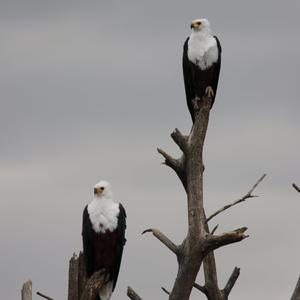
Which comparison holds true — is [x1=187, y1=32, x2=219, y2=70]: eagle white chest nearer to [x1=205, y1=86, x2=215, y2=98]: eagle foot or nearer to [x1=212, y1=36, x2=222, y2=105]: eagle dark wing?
[x1=212, y1=36, x2=222, y2=105]: eagle dark wing

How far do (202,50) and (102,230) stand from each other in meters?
3.70

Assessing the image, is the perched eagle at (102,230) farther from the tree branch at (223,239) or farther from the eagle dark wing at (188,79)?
the eagle dark wing at (188,79)

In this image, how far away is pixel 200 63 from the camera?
15.9m

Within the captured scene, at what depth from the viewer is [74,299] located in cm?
1302

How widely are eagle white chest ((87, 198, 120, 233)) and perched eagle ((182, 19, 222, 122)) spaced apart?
2.50 m

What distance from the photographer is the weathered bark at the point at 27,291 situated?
530 inches

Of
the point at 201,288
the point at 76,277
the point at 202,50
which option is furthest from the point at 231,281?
the point at 202,50

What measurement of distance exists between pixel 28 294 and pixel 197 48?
522 centimetres

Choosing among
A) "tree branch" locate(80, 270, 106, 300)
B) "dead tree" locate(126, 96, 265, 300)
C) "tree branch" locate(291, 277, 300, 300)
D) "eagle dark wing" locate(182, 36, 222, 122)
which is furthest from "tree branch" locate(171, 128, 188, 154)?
"tree branch" locate(291, 277, 300, 300)

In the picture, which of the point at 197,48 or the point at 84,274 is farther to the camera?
the point at 197,48

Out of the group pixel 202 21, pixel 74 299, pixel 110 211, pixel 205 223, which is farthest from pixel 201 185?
pixel 202 21

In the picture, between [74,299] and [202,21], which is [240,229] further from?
[202,21]

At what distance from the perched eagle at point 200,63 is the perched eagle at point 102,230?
240cm

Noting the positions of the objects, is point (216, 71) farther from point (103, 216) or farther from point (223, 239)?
point (223, 239)
